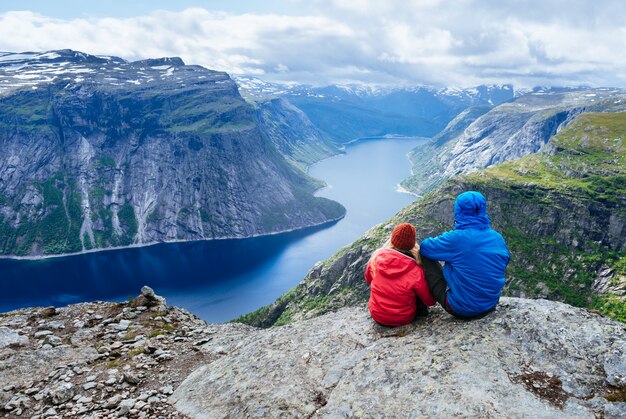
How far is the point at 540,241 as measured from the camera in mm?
146500

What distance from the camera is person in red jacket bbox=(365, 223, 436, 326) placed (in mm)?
13547

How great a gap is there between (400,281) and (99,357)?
13599mm

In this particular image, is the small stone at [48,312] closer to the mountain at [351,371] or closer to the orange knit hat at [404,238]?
the mountain at [351,371]

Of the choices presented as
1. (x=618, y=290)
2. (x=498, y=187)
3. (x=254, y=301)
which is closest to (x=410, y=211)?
(x=498, y=187)

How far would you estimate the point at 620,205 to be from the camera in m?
151

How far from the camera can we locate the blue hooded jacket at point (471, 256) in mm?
12719

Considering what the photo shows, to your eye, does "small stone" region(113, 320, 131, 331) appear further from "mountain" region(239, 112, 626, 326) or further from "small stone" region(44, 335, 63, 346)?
"mountain" region(239, 112, 626, 326)

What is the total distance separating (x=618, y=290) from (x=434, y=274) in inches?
5605

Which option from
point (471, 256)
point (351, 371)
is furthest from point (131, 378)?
point (471, 256)

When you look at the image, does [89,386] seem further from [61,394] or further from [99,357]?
[99,357]

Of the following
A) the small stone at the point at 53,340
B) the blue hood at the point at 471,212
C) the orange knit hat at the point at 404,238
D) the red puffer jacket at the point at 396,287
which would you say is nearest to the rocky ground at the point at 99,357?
the small stone at the point at 53,340

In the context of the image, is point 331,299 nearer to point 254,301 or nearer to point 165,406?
point 254,301

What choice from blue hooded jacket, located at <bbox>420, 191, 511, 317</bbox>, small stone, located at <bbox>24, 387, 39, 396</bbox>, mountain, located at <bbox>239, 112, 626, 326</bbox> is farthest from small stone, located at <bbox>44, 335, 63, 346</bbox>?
mountain, located at <bbox>239, 112, 626, 326</bbox>

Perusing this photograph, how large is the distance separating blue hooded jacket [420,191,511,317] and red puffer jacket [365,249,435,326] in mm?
816
